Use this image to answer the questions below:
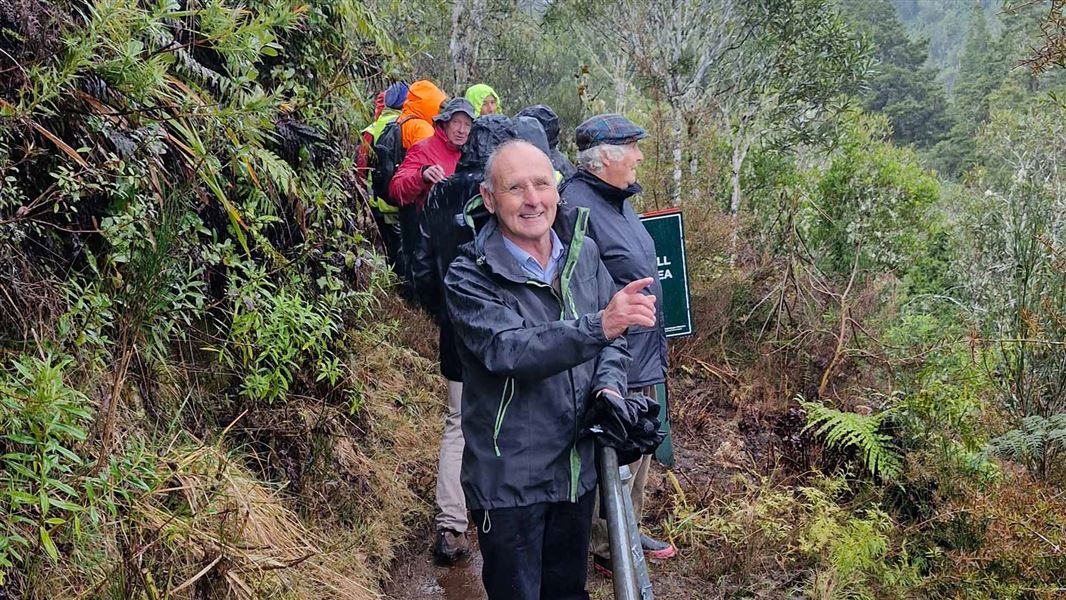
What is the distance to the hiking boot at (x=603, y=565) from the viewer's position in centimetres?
420

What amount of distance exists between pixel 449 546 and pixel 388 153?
3476mm

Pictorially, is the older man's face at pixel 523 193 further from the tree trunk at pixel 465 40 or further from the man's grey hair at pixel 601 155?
the tree trunk at pixel 465 40

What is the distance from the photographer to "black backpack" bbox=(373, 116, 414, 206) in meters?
6.68

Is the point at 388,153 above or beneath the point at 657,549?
above

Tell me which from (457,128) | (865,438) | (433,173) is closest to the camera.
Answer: (865,438)

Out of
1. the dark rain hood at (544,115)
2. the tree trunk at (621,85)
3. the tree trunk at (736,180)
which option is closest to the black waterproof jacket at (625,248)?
the dark rain hood at (544,115)

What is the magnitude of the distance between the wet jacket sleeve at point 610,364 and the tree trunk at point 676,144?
4.89 m

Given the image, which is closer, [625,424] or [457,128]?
[625,424]

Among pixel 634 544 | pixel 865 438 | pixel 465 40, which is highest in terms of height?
pixel 465 40

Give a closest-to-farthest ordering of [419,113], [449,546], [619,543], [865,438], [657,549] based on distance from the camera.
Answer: [619,543], [449,546], [657,549], [865,438], [419,113]

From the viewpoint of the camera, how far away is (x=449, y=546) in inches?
169

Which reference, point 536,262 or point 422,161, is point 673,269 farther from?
point 536,262

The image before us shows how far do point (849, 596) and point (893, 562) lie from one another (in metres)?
0.38

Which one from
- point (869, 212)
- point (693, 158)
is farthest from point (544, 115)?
point (869, 212)
